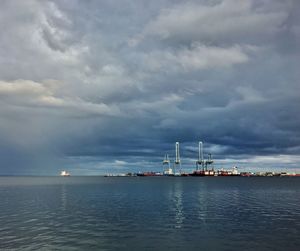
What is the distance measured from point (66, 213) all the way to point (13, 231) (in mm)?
22537

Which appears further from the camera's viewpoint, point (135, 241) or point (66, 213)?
point (66, 213)

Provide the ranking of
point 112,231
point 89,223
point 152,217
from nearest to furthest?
1. point 112,231
2. point 89,223
3. point 152,217

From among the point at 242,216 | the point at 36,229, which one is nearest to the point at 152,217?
the point at 242,216

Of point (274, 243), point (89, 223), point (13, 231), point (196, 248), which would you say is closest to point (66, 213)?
point (89, 223)

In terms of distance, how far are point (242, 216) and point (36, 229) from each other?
133 feet

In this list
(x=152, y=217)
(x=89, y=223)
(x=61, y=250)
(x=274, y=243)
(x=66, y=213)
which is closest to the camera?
(x=61, y=250)

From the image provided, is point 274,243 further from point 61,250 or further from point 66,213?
point 66,213

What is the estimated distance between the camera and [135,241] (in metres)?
47.3

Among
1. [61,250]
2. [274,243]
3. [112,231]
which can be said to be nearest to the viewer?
[61,250]

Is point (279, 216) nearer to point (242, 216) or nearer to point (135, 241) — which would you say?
point (242, 216)

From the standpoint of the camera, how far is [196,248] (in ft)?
Answer: 143

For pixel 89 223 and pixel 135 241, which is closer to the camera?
pixel 135 241

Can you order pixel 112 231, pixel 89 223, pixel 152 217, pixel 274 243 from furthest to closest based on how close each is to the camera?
pixel 152 217, pixel 89 223, pixel 112 231, pixel 274 243

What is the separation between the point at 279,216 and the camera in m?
71.9
